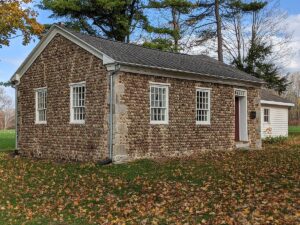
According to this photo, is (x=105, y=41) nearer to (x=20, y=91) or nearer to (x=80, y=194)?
(x=20, y=91)

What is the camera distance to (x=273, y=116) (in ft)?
100

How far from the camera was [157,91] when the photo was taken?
56.4 feet

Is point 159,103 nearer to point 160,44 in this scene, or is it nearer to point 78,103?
point 78,103

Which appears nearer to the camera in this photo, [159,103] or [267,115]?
[159,103]

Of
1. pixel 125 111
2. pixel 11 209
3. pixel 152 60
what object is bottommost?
pixel 11 209

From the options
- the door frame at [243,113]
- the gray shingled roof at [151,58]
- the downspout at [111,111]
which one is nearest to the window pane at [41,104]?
the gray shingled roof at [151,58]

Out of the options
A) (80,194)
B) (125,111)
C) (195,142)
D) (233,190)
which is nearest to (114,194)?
(80,194)

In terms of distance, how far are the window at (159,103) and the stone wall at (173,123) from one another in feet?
0.70

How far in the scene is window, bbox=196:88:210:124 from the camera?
62.4 feet

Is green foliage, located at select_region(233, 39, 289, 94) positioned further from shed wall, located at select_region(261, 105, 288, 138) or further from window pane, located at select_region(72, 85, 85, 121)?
window pane, located at select_region(72, 85, 85, 121)

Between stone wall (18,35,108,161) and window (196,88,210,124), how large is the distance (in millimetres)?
4975

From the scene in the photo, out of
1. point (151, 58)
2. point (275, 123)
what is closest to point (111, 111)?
point (151, 58)

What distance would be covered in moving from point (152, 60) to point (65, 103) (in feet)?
13.6

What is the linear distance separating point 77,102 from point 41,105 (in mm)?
2781
